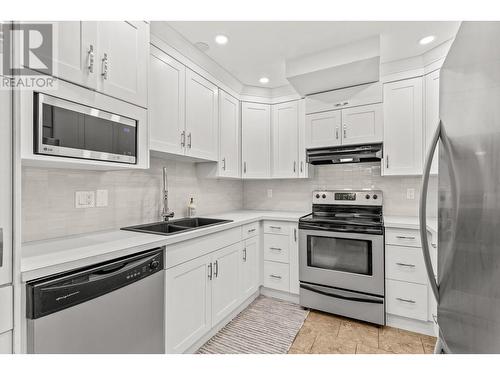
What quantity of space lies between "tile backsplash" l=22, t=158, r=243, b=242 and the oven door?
4.14 feet

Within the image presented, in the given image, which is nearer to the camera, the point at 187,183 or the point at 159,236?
the point at 159,236

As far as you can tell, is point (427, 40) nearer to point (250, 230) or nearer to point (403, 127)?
point (403, 127)

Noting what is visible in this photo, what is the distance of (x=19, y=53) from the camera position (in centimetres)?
100

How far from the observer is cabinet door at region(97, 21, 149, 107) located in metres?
1.42

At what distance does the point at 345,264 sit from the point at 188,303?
150 centimetres

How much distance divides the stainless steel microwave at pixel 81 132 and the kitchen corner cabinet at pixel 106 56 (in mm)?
142

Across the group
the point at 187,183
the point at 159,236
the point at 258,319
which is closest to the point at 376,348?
the point at 258,319

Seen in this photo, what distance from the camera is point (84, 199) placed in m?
1.72

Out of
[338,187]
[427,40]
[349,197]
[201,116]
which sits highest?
[427,40]

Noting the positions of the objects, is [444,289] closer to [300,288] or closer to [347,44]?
[300,288]

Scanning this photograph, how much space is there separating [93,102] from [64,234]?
0.88 meters

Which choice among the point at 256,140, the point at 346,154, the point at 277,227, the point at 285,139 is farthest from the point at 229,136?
the point at 346,154

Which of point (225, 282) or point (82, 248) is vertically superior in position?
point (82, 248)

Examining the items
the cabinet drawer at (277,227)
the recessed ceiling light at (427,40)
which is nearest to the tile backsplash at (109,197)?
the cabinet drawer at (277,227)
